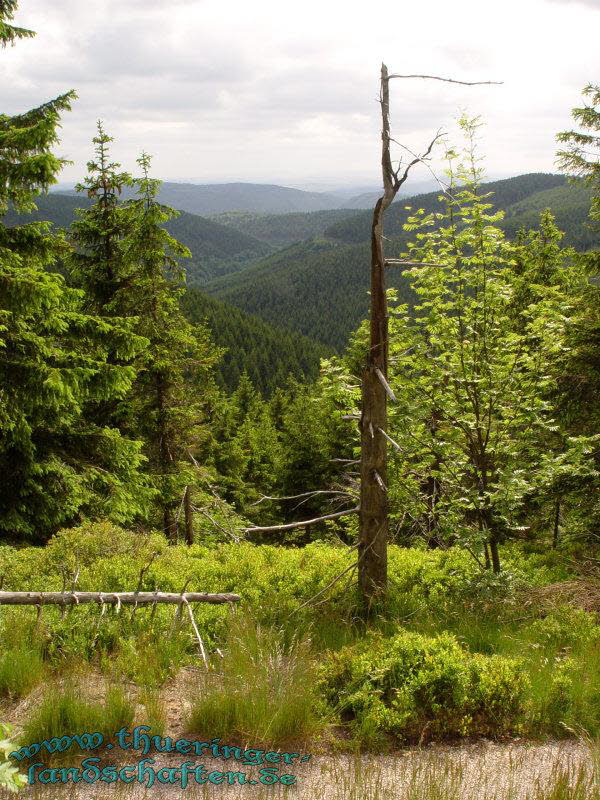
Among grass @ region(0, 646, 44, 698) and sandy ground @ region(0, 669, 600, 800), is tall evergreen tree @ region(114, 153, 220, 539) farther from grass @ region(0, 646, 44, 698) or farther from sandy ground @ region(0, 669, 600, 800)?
sandy ground @ region(0, 669, 600, 800)

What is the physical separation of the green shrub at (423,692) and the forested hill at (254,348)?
93882 millimetres

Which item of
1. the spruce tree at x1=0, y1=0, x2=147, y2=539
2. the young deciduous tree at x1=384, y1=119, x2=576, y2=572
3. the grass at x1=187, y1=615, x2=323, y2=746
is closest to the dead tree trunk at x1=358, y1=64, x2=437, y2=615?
the young deciduous tree at x1=384, y1=119, x2=576, y2=572

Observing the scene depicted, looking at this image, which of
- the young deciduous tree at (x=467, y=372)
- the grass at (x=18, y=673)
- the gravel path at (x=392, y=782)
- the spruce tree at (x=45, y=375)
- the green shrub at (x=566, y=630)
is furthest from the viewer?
the spruce tree at (x=45, y=375)

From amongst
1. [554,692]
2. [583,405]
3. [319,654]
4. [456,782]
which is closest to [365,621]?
[319,654]

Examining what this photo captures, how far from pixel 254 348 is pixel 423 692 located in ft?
377

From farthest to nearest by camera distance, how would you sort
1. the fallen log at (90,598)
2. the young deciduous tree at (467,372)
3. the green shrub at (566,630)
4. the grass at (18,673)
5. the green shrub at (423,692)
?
the young deciduous tree at (467,372), the green shrub at (566,630), the fallen log at (90,598), the grass at (18,673), the green shrub at (423,692)

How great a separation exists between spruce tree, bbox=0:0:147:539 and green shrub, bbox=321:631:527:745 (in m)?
6.68

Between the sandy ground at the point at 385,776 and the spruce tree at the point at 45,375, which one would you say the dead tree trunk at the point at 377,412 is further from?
the spruce tree at the point at 45,375

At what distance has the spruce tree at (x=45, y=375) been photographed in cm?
837

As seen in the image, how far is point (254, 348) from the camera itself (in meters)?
118

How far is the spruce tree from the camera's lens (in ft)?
27.5

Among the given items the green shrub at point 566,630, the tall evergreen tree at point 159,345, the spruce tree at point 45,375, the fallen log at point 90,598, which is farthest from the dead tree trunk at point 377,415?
the tall evergreen tree at point 159,345

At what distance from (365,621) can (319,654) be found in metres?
0.94

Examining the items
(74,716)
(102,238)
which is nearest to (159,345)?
(102,238)
